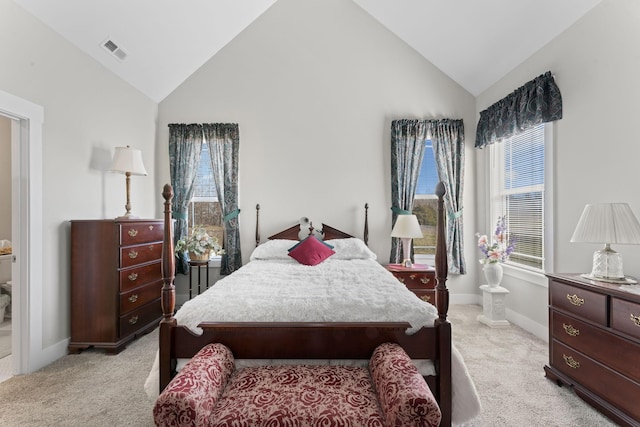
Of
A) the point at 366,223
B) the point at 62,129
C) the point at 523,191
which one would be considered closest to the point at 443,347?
the point at 366,223

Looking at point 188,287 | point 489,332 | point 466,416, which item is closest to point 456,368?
point 466,416

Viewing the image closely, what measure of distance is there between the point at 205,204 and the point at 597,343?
417cm

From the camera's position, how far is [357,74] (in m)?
4.21

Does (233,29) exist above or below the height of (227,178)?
above

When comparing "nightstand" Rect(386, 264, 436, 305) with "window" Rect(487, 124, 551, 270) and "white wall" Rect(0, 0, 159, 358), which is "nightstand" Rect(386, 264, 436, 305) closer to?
"window" Rect(487, 124, 551, 270)

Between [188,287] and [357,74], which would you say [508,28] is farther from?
[188,287]

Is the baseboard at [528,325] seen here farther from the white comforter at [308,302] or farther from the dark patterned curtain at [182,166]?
the dark patterned curtain at [182,166]

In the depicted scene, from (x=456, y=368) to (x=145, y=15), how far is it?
384 cm

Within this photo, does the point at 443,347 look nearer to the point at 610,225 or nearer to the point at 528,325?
the point at 610,225

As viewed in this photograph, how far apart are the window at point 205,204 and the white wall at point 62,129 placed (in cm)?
97

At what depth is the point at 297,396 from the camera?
1375mm

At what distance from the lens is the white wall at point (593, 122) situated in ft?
7.40

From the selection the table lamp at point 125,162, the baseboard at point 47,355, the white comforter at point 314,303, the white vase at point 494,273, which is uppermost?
the table lamp at point 125,162

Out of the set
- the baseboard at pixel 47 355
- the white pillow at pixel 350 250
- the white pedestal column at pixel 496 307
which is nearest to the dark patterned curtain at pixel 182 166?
the baseboard at pixel 47 355
